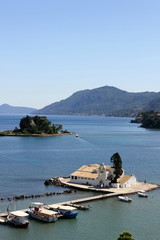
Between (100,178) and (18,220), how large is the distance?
2267 cm

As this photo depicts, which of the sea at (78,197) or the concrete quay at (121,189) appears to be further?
the concrete quay at (121,189)

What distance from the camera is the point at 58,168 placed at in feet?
285

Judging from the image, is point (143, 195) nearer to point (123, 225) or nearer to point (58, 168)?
point (123, 225)

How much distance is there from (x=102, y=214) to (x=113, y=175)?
1545 cm

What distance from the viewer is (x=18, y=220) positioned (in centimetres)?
4622

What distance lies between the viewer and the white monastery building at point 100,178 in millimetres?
65562

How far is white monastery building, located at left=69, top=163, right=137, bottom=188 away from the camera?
215 feet

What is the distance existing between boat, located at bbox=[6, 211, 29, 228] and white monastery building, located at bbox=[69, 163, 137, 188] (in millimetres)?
21023

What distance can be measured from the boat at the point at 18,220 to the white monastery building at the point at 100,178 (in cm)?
2102

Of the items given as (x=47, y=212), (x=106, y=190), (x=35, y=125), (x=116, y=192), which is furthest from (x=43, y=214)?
(x=35, y=125)

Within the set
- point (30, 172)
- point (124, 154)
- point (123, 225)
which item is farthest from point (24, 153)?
point (123, 225)

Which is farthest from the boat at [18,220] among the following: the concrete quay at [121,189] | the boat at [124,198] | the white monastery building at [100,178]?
the white monastery building at [100,178]

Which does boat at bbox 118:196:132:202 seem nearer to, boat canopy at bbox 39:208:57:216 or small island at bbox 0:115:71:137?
boat canopy at bbox 39:208:57:216

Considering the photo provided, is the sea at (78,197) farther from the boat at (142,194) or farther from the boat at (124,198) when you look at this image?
the boat at (142,194)
